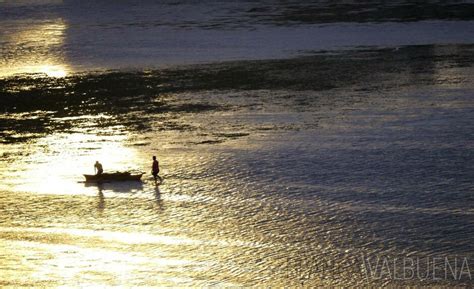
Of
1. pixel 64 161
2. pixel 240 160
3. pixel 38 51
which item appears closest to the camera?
pixel 240 160

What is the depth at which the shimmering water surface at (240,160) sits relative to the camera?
41.1 feet

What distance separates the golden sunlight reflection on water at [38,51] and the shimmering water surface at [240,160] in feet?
0.59

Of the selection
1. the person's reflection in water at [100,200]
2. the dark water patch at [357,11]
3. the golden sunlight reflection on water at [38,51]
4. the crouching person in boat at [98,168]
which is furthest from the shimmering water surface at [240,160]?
the dark water patch at [357,11]

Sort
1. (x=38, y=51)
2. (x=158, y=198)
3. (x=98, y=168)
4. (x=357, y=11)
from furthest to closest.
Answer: (x=357, y=11) → (x=38, y=51) → (x=98, y=168) → (x=158, y=198)

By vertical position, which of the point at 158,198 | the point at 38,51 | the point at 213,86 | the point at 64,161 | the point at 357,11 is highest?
the point at 38,51

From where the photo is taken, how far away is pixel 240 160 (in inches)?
680

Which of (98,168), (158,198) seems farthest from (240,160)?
(98,168)

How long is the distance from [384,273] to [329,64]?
52.4ft

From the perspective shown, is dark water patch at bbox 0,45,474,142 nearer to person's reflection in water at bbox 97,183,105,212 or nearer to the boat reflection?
the boat reflection

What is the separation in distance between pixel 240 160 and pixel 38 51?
17.8 metres

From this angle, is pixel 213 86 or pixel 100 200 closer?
pixel 100 200

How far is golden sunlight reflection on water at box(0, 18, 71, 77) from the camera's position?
29312 millimetres

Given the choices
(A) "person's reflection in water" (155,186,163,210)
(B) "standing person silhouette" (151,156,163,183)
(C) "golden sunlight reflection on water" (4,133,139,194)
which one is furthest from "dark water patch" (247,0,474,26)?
(A) "person's reflection in water" (155,186,163,210)

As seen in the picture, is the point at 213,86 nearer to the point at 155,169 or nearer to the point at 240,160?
the point at 240,160
